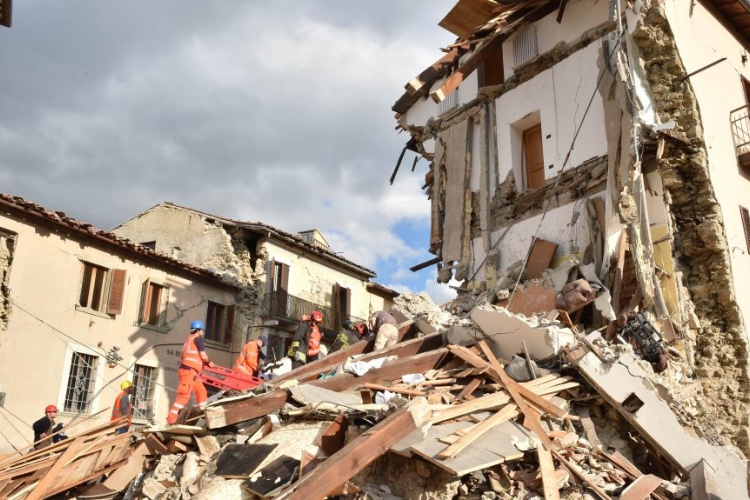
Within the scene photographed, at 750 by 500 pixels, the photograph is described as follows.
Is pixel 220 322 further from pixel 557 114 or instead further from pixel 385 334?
pixel 557 114

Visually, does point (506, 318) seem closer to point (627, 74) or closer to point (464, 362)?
point (464, 362)

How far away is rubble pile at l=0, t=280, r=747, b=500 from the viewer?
510 cm

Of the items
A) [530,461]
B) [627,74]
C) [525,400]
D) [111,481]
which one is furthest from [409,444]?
[627,74]

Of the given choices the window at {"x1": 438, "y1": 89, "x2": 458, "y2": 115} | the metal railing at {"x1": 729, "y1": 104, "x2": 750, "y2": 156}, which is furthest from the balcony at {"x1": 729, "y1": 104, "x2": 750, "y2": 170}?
the window at {"x1": 438, "y1": 89, "x2": 458, "y2": 115}

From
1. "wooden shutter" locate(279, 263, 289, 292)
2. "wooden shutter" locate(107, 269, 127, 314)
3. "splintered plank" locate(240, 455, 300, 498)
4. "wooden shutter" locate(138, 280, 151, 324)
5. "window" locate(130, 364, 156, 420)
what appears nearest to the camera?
"splintered plank" locate(240, 455, 300, 498)

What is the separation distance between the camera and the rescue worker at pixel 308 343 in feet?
36.9

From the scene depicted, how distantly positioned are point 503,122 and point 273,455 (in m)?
8.71

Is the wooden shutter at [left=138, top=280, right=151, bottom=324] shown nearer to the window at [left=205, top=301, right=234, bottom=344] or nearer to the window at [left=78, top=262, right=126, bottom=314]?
the window at [left=78, top=262, right=126, bottom=314]

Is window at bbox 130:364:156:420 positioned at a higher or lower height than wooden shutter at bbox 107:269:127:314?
lower

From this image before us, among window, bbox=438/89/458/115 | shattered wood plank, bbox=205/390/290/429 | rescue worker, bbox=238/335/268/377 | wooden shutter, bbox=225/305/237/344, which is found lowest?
shattered wood plank, bbox=205/390/290/429

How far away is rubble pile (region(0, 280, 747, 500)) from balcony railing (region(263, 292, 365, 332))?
1481 centimetres

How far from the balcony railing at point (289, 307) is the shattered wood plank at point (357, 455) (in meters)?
17.7

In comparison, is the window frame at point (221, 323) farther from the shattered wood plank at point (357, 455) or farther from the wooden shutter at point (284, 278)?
the shattered wood plank at point (357, 455)

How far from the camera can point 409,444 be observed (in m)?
5.14
